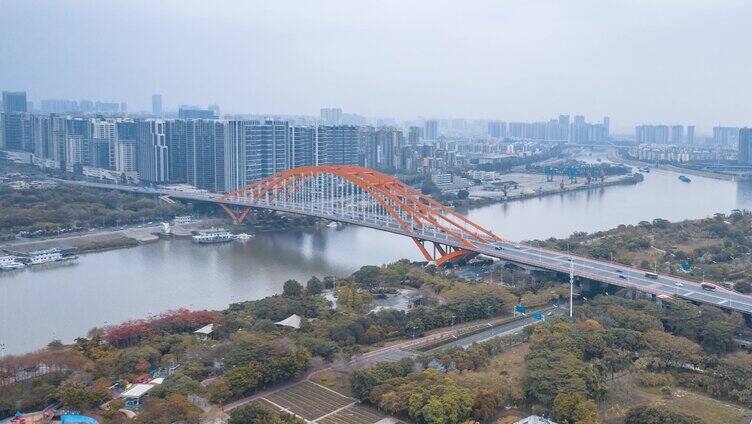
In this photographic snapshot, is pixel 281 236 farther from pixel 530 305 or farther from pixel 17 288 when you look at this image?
pixel 530 305

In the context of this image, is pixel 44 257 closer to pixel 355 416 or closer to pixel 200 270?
pixel 200 270

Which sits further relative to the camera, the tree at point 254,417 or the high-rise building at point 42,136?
the high-rise building at point 42,136

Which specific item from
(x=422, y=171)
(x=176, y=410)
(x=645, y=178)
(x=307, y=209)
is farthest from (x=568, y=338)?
(x=645, y=178)

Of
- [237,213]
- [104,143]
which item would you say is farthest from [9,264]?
[104,143]

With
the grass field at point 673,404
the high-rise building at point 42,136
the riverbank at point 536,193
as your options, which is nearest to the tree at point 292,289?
the grass field at point 673,404

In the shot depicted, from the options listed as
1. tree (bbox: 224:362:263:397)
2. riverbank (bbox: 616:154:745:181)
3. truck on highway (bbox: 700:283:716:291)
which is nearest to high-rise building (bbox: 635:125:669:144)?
riverbank (bbox: 616:154:745:181)

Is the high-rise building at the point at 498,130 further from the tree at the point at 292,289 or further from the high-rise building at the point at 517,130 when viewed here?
the tree at the point at 292,289

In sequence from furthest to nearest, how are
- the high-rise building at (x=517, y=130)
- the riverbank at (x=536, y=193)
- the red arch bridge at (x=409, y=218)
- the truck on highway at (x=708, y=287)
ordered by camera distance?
the high-rise building at (x=517, y=130) → the riverbank at (x=536, y=193) → the red arch bridge at (x=409, y=218) → the truck on highway at (x=708, y=287)
